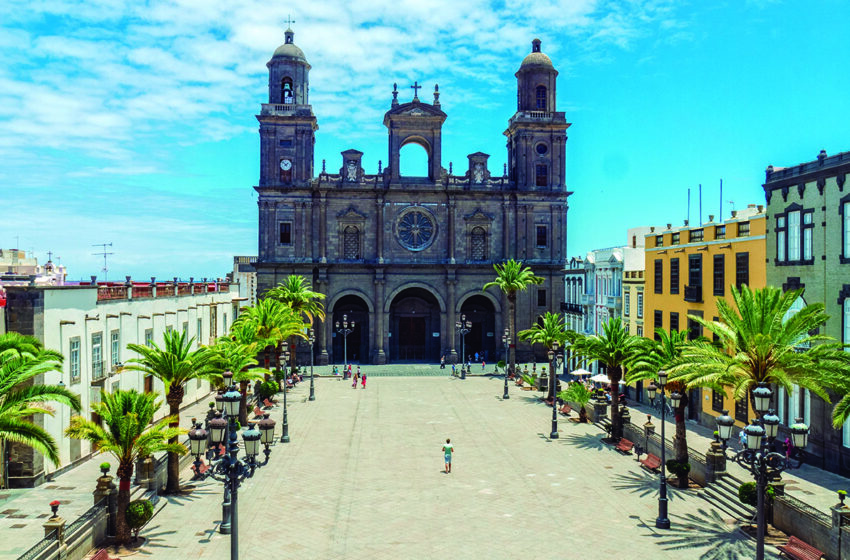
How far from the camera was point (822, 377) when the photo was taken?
2178cm

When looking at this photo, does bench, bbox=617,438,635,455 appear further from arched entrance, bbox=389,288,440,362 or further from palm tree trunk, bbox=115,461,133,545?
arched entrance, bbox=389,288,440,362

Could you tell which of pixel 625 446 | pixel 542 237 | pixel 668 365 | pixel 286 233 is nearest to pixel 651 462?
pixel 625 446

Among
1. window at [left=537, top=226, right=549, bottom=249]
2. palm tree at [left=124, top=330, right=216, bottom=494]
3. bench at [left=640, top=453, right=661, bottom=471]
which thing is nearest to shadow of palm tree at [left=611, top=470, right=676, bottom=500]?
bench at [left=640, top=453, right=661, bottom=471]

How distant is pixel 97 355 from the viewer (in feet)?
101

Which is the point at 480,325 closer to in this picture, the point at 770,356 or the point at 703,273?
the point at 703,273

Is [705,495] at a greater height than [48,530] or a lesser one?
lesser

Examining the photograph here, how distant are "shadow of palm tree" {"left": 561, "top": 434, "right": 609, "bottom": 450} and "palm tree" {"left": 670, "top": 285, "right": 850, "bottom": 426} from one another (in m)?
9.75

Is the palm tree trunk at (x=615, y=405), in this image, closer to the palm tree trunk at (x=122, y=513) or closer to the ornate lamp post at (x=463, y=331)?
the palm tree trunk at (x=122, y=513)

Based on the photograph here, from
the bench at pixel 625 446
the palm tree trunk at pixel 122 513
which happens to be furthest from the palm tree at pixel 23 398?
the bench at pixel 625 446

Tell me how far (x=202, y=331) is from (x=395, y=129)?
1076 inches

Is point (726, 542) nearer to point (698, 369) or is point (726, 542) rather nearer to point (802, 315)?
point (698, 369)

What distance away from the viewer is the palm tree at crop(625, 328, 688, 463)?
26375mm

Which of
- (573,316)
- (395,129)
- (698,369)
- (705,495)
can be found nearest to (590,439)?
(705,495)

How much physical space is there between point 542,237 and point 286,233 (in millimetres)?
24975
